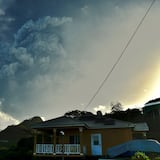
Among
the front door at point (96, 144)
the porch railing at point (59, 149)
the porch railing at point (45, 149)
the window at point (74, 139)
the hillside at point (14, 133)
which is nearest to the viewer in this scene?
the porch railing at point (59, 149)

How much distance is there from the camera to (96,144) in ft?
81.8

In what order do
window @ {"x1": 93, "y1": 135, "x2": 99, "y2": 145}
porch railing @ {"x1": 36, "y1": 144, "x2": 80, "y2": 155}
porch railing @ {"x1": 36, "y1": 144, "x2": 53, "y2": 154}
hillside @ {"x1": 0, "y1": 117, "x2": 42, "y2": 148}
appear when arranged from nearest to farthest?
1. porch railing @ {"x1": 36, "y1": 144, "x2": 80, "y2": 155}
2. porch railing @ {"x1": 36, "y1": 144, "x2": 53, "y2": 154}
3. window @ {"x1": 93, "y1": 135, "x2": 99, "y2": 145}
4. hillside @ {"x1": 0, "y1": 117, "x2": 42, "y2": 148}

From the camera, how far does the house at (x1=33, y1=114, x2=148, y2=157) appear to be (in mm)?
23203

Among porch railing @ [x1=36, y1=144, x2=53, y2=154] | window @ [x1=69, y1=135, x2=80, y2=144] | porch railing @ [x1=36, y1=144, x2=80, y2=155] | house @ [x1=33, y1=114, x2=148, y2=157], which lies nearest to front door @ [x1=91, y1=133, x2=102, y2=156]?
house @ [x1=33, y1=114, x2=148, y2=157]

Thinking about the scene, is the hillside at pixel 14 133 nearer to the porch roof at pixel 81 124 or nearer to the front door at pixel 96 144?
the porch roof at pixel 81 124

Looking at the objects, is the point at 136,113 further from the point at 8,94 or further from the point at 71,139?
the point at 8,94

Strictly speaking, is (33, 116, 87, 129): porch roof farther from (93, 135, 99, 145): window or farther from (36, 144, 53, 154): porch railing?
(93, 135, 99, 145): window

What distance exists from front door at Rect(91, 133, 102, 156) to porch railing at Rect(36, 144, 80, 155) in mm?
2373

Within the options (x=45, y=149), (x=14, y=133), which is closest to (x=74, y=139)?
(x=45, y=149)

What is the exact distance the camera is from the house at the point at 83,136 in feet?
76.1

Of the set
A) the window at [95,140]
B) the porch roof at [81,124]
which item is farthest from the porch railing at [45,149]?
the window at [95,140]

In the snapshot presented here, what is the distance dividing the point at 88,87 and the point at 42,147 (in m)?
7.34

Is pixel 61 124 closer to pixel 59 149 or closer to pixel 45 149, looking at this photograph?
pixel 59 149

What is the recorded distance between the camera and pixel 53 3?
16062 millimetres
